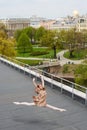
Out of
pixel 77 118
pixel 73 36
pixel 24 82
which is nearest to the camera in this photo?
pixel 77 118

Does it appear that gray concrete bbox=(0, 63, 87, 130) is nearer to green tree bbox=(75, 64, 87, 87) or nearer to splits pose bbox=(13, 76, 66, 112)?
splits pose bbox=(13, 76, 66, 112)

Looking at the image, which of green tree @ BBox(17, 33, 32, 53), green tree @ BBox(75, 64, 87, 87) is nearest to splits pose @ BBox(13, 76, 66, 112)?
green tree @ BBox(75, 64, 87, 87)

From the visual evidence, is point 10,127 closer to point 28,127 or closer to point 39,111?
point 28,127

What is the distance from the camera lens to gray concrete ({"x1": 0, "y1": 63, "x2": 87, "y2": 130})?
37.2 ft

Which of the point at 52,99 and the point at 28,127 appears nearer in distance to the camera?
the point at 28,127

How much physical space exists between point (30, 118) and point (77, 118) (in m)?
1.52

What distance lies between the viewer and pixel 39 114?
496 inches

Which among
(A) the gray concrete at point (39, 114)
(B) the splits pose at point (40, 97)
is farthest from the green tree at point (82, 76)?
(B) the splits pose at point (40, 97)

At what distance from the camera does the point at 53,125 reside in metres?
11.4

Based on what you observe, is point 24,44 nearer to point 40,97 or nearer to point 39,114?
point 39,114

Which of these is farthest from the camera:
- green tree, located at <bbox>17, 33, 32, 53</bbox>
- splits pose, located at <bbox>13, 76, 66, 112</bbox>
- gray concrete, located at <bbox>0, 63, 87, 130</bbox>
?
green tree, located at <bbox>17, 33, 32, 53</bbox>

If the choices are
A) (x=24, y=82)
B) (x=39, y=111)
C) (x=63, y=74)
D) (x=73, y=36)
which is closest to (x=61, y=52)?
(x=73, y=36)

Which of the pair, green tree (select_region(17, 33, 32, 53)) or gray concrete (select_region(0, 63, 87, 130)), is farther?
green tree (select_region(17, 33, 32, 53))

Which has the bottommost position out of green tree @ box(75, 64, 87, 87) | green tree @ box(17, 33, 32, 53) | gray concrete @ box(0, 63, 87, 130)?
green tree @ box(17, 33, 32, 53)
